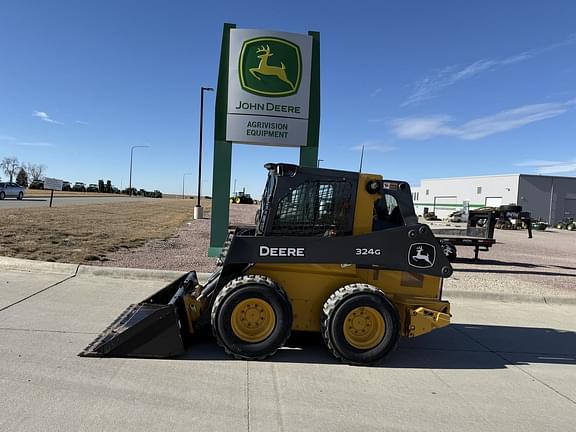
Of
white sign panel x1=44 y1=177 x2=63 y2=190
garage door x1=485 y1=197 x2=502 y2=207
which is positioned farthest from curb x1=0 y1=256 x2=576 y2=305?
garage door x1=485 y1=197 x2=502 y2=207

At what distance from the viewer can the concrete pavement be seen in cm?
339

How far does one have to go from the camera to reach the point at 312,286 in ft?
16.2

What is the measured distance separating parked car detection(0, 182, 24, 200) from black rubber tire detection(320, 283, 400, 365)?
3988cm

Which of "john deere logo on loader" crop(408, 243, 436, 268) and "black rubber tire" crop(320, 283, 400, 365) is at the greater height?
"john deere logo on loader" crop(408, 243, 436, 268)

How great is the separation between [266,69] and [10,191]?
115 ft

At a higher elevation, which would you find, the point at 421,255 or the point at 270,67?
the point at 270,67

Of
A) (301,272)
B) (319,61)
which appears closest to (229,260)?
(301,272)

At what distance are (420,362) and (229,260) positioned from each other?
2.35 meters

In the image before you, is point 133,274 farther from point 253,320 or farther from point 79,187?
point 79,187

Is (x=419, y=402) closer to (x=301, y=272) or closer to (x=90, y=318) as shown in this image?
(x=301, y=272)

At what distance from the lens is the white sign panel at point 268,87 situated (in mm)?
10812

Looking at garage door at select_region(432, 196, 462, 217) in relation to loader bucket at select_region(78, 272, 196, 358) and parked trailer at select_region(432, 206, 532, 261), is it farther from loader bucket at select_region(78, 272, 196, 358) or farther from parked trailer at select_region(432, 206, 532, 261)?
loader bucket at select_region(78, 272, 196, 358)

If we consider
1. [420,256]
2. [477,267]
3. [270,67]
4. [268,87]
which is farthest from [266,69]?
[477,267]

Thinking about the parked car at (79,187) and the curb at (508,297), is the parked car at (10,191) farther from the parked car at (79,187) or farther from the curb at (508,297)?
the parked car at (79,187)
